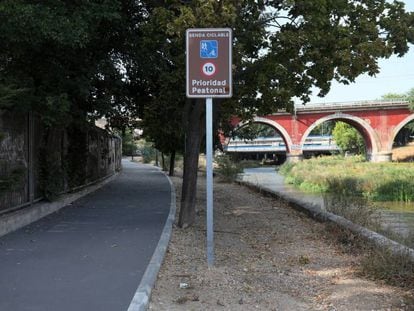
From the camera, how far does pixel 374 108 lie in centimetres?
7756

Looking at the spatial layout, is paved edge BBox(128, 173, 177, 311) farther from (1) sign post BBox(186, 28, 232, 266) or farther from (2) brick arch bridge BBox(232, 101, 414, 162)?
(2) brick arch bridge BBox(232, 101, 414, 162)

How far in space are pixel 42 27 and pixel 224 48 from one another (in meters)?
3.68

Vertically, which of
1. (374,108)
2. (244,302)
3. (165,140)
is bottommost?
(244,302)

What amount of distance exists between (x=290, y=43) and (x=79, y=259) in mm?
5259

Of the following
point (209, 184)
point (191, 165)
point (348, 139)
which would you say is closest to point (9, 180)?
point (191, 165)

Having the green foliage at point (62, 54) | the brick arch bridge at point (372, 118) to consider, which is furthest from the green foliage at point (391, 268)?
the brick arch bridge at point (372, 118)

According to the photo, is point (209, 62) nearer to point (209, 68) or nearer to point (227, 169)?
point (209, 68)

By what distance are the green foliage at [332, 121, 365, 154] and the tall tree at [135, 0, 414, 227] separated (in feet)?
317

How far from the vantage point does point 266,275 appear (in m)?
7.60

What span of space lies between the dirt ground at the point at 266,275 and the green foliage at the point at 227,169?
61.1 ft

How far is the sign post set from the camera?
25.5 ft

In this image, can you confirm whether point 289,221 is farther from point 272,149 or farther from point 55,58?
point 272,149

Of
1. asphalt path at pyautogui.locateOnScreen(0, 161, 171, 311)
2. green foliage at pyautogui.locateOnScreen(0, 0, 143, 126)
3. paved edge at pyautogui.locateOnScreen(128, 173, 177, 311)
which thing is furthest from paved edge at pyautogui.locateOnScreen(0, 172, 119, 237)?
paved edge at pyautogui.locateOnScreen(128, 173, 177, 311)

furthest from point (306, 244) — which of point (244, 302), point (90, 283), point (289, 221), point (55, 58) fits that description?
point (55, 58)
